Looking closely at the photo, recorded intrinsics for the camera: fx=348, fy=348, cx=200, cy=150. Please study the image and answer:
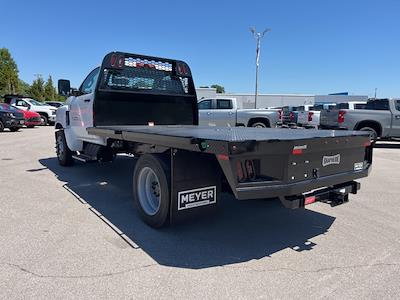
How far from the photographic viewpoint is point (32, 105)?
2458 cm

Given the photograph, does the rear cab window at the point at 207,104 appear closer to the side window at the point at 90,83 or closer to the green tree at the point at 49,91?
the side window at the point at 90,83

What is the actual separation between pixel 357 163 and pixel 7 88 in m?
62.8

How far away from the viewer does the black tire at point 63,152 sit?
27.5 ft

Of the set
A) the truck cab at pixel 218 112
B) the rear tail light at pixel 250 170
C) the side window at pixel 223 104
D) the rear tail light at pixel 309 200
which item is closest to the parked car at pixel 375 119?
the truck cab at pixel 218 112

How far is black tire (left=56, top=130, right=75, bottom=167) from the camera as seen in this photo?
8367 millimetres

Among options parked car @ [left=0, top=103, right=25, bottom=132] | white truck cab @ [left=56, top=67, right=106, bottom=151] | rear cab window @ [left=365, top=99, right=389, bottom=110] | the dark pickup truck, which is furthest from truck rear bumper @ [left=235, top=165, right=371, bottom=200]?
parked car @ [left=0, top=103, right=25, bottom=132]

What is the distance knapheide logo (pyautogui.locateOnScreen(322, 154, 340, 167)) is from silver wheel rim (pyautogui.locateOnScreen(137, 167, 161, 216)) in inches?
81.5

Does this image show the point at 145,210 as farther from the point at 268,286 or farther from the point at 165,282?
the point at 268,286

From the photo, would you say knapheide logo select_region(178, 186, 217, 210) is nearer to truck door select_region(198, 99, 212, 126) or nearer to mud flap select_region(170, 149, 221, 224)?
mud flap select_region(170, 149, 221, 224)

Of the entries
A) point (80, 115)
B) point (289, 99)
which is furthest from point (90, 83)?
point (289, 99)

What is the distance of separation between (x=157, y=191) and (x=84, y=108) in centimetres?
341

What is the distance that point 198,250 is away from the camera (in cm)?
373

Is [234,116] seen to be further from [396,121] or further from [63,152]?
[63,152]

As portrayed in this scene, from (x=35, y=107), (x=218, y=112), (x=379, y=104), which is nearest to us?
(x=379, y=104)
